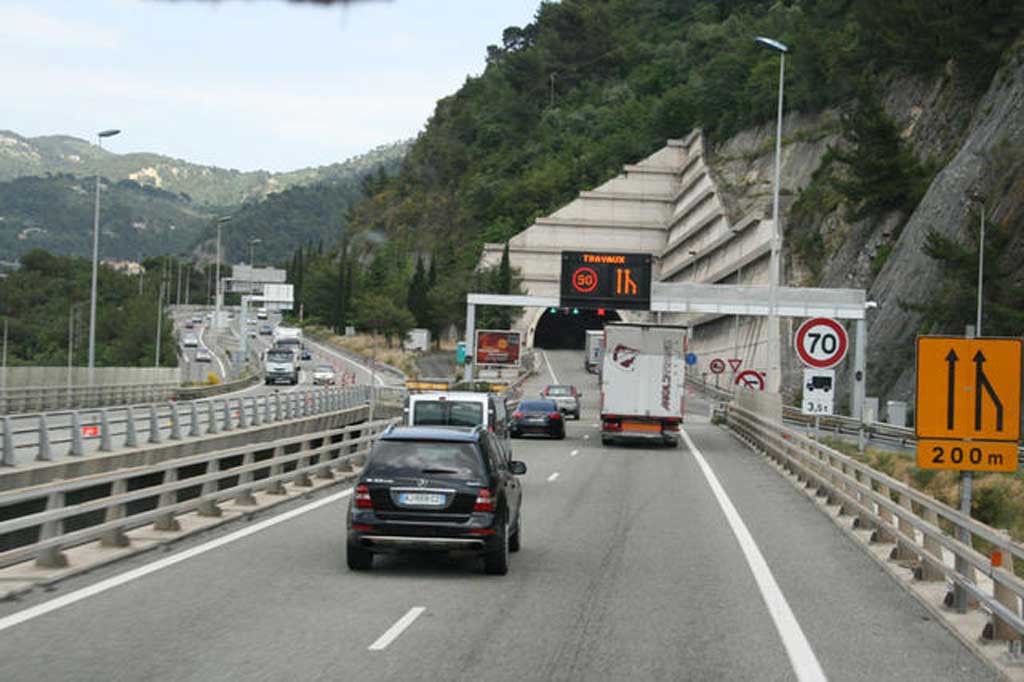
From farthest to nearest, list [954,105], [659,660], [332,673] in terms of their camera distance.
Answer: [954,105], [659,660], [332,673]

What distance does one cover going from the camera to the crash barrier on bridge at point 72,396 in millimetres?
51500

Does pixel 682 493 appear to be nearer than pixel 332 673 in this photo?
No

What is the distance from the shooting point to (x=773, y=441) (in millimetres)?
36406

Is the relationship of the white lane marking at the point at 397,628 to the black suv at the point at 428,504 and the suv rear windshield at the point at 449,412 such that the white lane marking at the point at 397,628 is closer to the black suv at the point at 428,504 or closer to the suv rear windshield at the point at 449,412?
the black suv at the point at 428,504

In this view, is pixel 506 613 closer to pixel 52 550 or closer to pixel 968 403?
pixel 968 403

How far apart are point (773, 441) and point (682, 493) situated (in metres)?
10.6

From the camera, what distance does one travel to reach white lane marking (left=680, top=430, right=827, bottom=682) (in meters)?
10.1

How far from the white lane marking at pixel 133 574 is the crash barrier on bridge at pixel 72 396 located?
3280 centimetres

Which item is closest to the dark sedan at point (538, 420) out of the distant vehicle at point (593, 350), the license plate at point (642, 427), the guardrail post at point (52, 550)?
the license plate at point (642, 427)

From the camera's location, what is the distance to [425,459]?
1466 cm

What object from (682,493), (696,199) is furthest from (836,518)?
(696,199)

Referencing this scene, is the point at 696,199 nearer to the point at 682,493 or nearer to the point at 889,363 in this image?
the point at 889,363

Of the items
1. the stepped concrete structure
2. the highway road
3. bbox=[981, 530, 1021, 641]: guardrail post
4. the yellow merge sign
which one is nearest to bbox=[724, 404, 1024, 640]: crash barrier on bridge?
bbox=[981, 530, 1021, 641]: guardrail post

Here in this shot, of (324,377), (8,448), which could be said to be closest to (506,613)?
(8,448)
